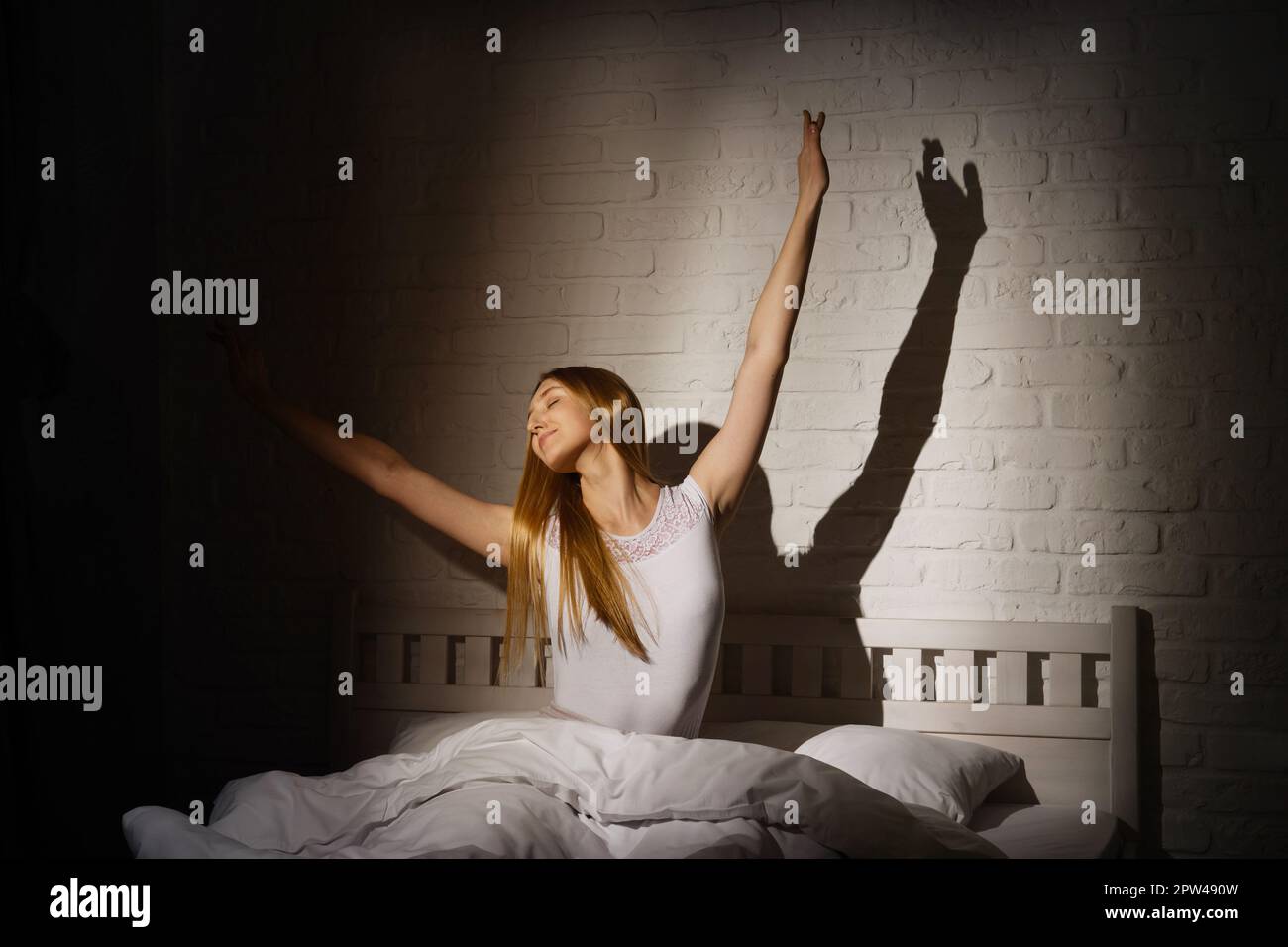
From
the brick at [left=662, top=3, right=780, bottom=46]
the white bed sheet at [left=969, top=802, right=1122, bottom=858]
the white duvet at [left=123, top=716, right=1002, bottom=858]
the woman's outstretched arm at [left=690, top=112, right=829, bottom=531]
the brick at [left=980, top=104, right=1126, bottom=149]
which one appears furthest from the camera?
the brick at [left=662, top=3, right=780, bottom=46]

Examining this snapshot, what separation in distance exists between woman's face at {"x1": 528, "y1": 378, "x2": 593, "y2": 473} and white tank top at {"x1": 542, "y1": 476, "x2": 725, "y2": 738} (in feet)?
0.59

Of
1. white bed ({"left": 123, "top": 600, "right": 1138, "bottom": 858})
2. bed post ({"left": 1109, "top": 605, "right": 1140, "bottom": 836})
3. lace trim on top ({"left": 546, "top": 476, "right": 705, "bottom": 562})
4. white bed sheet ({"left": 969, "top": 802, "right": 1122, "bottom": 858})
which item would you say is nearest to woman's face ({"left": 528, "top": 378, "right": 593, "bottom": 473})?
lace trim on top ({"left": 546, "top": 476, "right": 705, "bottom": 562})

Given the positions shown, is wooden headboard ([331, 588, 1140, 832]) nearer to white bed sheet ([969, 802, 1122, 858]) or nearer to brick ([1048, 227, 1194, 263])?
white bed sheet ([969, 802, 1122, 858])

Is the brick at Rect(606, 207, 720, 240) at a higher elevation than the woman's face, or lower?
higher

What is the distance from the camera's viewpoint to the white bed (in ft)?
5.23

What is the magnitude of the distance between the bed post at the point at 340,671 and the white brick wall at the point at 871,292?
9cm

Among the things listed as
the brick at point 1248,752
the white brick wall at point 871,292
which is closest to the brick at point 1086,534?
the white brick wall at point 871,292

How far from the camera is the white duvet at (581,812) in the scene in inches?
60.7

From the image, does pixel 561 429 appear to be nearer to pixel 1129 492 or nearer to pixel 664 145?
pixel 664 145

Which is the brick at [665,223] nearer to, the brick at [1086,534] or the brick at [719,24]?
the brick at [719,24]

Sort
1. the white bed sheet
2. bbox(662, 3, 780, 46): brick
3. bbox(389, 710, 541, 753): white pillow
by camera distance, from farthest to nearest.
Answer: bbox(662, 3, 780, 46): brick, bbox(389, 710, 541, 753): white pillow, the white bed sheet
